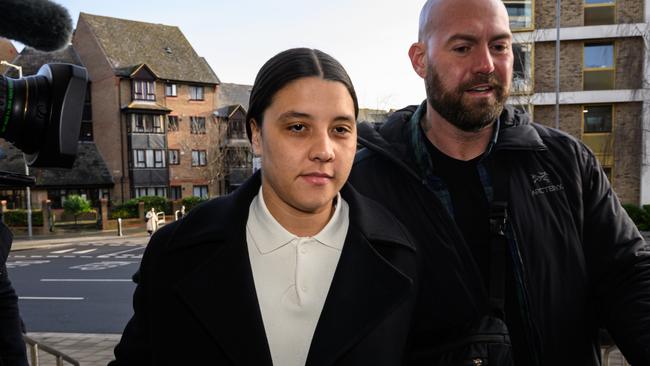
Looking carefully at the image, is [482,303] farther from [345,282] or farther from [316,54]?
[316,54]

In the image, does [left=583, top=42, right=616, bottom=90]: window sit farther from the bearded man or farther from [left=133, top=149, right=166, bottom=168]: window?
[left=133, top=149, right=166, bottom=168]: window

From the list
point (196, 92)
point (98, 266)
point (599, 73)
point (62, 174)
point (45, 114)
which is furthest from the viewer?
point (196, 92)

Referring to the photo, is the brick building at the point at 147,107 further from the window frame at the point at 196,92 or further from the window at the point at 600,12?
the window at the point at 600,12

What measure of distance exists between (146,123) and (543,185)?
3885 centimetres

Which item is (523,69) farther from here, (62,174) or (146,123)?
(62,174)

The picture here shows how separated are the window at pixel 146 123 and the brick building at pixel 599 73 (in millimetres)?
26852

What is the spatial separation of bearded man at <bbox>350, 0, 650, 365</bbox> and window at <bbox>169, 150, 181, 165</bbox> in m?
38.8

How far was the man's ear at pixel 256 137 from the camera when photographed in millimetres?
1755

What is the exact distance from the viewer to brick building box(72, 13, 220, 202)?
121ft

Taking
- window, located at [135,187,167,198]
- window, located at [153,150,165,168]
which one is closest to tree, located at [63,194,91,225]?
window, located at [135,187,167,198]

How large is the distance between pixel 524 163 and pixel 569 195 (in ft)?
0.72

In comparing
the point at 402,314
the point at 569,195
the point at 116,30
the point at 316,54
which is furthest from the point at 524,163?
the point at 116,30

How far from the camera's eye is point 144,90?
123 ft

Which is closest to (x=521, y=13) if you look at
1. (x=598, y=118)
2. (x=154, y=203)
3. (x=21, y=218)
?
(x=598, y=118)
